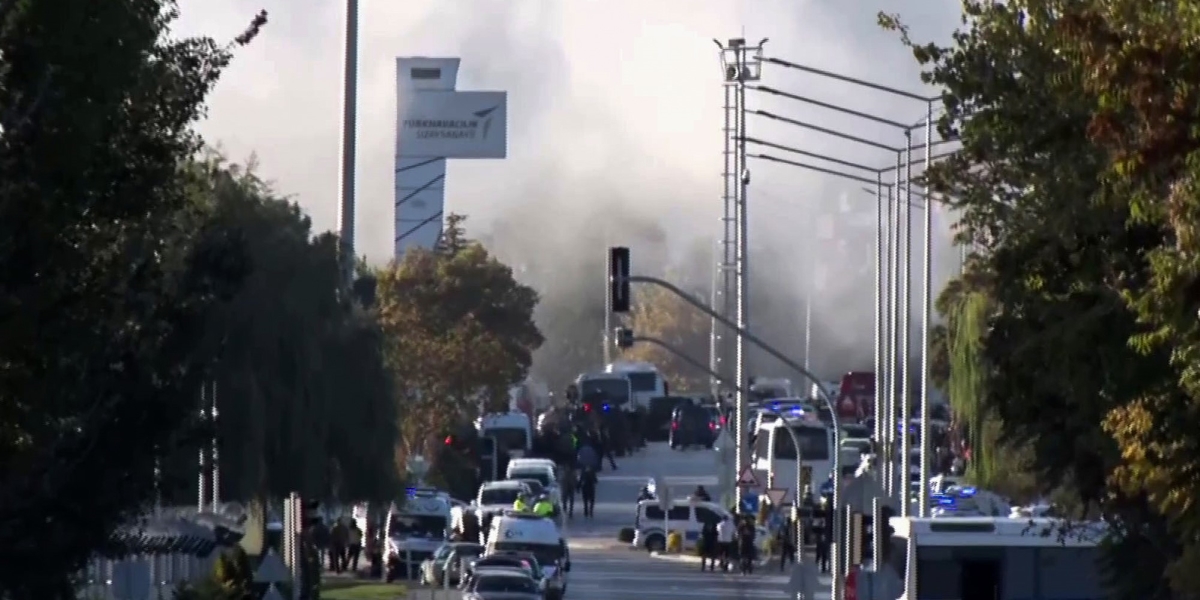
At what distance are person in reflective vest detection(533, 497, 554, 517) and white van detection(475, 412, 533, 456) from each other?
20.0 meters

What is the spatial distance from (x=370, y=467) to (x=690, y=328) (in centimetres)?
13298

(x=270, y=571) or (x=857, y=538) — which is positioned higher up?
(x=857, y=538)

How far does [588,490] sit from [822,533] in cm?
1946

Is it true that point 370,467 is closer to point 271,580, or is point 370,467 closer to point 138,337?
point 271,580

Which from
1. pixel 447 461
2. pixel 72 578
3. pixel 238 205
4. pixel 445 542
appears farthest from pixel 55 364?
pixel 447 461

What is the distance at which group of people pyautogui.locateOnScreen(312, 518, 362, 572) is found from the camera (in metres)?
52.9

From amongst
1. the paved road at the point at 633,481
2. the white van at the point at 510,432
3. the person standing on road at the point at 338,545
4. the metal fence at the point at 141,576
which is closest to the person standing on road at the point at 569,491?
the paved road at the point at 633,481

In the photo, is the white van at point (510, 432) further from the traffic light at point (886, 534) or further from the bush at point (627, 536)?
the traffic light at point (886, 534)

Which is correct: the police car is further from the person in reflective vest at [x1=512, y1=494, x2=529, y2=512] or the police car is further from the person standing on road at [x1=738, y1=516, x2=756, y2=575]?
the person standing on road at [x1=738, y1=516, x2=756, y2=575]

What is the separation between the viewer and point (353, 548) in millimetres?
55969

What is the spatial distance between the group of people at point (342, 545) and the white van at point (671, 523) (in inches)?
272

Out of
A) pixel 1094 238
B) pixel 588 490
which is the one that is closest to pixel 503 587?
pixel 1094 238

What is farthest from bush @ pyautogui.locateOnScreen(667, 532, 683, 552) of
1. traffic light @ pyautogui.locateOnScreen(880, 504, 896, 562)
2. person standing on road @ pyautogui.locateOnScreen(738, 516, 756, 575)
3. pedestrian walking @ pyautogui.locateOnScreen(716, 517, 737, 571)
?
traffic light @ pyautogui.locateOnScreen(880, 504, 896, 562)

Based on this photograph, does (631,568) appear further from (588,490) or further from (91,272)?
(91,272)
